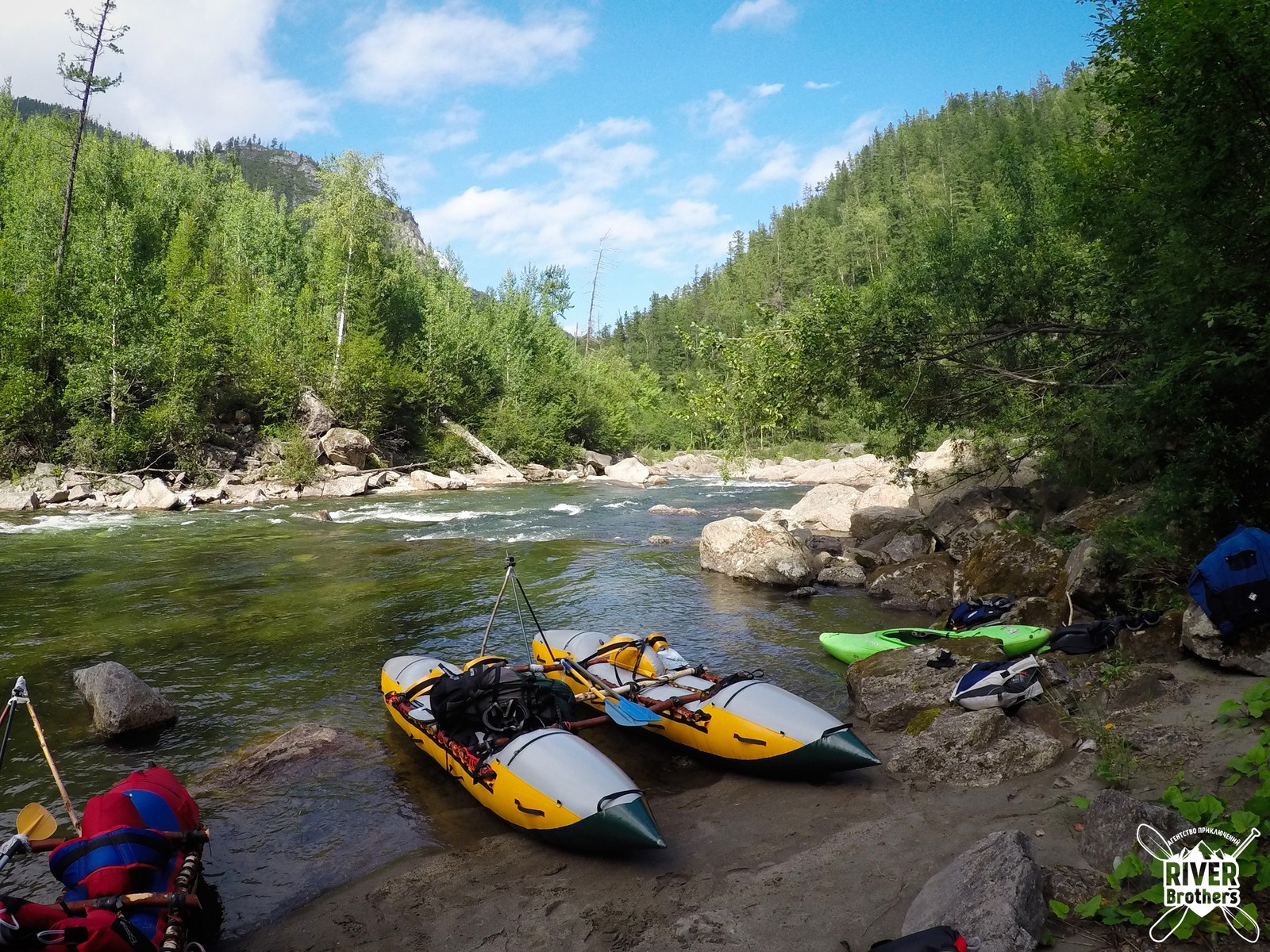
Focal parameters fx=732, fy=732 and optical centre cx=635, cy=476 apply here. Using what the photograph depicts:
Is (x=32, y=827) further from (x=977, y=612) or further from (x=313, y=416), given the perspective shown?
(x=313, y=416)

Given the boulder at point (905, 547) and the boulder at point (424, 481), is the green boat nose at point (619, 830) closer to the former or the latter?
the boulder at point (905, 547)

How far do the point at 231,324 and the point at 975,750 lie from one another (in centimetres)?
3306

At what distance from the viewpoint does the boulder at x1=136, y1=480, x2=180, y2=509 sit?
853 inches

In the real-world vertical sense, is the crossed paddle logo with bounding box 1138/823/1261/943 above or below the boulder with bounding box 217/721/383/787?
above

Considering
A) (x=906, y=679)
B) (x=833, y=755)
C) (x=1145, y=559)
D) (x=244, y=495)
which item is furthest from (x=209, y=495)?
(x=1145, y=559)

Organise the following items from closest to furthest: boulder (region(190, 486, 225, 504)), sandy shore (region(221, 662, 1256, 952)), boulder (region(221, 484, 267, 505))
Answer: sandy shore (region(221, 662, 1256, 952)), boulder (region(190, 486, 225, 504)), boulder (region(221, 484, 267, 505))

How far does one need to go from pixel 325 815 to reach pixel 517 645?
4119 mm

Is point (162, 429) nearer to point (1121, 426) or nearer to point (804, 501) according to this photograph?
point (804, 501)

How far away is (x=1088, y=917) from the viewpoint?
3094 mm

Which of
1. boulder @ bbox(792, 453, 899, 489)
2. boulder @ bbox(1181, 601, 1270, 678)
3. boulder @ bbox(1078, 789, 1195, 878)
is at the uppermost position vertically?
boulder @ bbox(792, 453, 899, 489)

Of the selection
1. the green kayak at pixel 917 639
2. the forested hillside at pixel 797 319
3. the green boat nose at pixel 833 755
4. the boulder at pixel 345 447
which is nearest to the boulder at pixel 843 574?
the forested hillside at pixel 797 319

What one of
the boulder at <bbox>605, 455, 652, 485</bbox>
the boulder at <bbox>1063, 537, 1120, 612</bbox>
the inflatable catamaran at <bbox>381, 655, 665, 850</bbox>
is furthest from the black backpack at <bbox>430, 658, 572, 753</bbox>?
the boulder at <bbox>605, 455, 652, 485</bbox>

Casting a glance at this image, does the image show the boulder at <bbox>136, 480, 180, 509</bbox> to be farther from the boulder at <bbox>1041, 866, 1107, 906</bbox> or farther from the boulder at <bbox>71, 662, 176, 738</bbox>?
the boulder at <bbox>1041, 866, 1107, 906</bbox>

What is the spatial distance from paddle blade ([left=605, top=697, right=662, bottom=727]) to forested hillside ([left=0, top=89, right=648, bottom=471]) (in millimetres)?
24616
